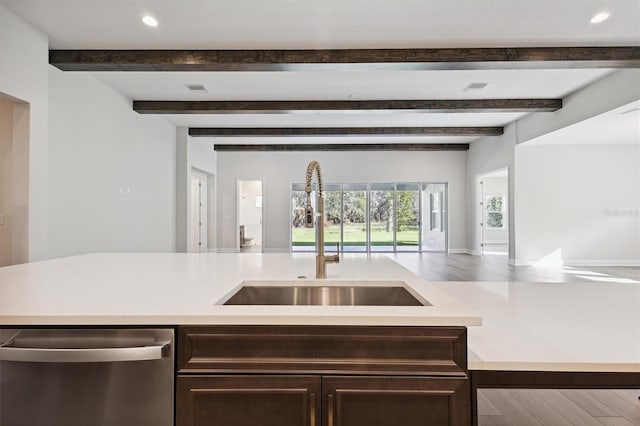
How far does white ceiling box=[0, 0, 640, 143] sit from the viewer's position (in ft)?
11.0

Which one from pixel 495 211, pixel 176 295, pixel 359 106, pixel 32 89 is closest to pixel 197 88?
pixel 32 89

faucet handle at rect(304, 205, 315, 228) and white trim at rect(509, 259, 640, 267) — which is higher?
faucet handle at rect(304, 205, 315, 228)

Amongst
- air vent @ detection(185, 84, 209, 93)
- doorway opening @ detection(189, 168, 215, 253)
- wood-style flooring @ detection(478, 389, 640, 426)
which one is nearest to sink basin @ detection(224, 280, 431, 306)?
wood-style flooring @ detection(478, 389, 640, 426)

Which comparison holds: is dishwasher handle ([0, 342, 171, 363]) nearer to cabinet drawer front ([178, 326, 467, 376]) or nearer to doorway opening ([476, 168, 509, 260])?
cabinet drawer front ([178, 326, 467, 376])

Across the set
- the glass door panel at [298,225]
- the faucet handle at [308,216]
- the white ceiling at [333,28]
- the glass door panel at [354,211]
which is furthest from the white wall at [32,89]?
the glass door panel at [354,211]

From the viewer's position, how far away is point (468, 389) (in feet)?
3.26

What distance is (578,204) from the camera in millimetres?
7887

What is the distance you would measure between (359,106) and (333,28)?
2544mm

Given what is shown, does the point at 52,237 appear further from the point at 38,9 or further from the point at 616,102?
the point at 616,102

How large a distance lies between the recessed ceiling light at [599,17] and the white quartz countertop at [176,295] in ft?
11.0

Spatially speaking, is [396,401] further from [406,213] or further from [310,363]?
[406,213]

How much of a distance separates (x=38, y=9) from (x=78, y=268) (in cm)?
294

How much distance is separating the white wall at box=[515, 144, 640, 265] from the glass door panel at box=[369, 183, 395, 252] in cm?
351

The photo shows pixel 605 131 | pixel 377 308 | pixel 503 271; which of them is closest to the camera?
pixel 377 308
